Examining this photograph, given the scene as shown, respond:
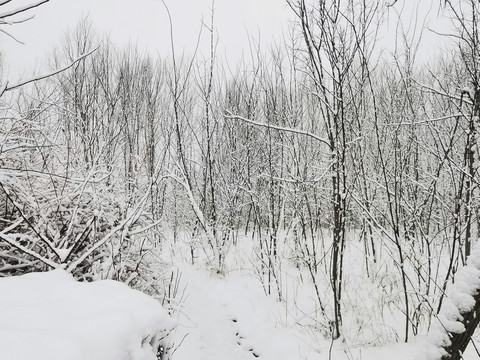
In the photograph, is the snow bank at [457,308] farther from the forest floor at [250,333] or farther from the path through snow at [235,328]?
the path through snow at [235,328]

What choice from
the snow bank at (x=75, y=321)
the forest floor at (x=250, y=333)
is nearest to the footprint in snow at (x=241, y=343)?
the forest floor at (x=250, y=333)

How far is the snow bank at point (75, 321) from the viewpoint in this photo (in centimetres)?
107

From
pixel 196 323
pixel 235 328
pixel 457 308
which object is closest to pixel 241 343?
pixel 235 328

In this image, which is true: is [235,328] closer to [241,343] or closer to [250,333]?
[250,333]

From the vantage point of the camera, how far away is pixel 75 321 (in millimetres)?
1289

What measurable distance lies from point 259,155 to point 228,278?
3755 millimetres

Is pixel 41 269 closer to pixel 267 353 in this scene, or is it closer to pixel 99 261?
pixel 99 261

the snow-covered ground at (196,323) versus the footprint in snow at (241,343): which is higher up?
the snow-covered ground at (196,323)

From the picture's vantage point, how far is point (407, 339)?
2.93 m

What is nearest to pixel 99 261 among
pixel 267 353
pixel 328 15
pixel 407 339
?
pixel 267 353

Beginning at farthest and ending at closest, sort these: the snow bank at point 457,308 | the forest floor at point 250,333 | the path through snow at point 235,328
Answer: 1. the path through snow at point 235,328
2. the forest floor at point 250,333
3. the snow bank at point 457,308

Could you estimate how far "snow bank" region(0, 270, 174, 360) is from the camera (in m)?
1.07

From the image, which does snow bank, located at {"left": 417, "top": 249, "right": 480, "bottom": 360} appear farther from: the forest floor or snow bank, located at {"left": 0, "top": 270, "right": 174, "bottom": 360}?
snow bank, located at {"left": 0, "top": 270, "right": 174, "bottom": 360}

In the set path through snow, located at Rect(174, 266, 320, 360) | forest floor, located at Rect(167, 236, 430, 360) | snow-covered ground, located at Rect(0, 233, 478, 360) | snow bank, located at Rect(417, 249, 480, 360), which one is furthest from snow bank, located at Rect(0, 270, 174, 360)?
snow bank, located at Rect(417, 249, 480, 360)
